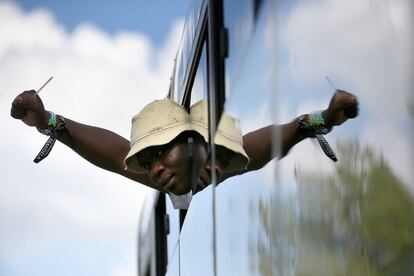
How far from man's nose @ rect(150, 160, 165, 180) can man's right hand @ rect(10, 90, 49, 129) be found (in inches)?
35.4

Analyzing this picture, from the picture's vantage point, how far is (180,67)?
5.52m

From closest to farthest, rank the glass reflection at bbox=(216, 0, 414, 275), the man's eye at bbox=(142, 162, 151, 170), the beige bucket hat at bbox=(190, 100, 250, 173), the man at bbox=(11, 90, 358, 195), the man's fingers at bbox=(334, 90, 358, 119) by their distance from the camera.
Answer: the glass reflection at bbox=(216, 0, 414, 275)
the man's fingers at bbox=(334, 90, 358, 119)
the man at bbox=(11, 90, 358, 195)
the beige bucket hat at bbox=(190, 100, 250, 173)
the man's eye at bbox=(142, 162, 151, 170)

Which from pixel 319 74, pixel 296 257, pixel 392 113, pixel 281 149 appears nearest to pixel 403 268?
pixel 392 113

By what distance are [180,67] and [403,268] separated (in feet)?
13.7

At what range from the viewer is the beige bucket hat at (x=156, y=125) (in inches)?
165

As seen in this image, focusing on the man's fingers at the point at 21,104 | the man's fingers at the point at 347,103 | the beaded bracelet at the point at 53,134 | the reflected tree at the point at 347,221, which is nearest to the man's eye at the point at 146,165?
the beaded bracelet at the point at 53,134

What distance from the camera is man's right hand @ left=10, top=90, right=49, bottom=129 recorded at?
4.95m

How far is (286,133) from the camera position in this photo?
2258 millimetres

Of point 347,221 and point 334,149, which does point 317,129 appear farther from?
point 347,221

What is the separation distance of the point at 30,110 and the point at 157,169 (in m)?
1.01

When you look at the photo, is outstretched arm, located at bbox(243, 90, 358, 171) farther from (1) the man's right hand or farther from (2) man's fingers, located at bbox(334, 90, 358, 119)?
(1) the man's right hand

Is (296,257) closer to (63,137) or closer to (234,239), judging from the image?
(234,239)

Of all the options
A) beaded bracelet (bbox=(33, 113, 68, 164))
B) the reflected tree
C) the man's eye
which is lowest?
the reflected tree

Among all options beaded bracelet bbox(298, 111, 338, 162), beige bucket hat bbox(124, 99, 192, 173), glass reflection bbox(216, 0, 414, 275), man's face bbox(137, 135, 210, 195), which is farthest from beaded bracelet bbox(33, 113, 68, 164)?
beaded bracelet bbox(298, 111, 338, 162)
